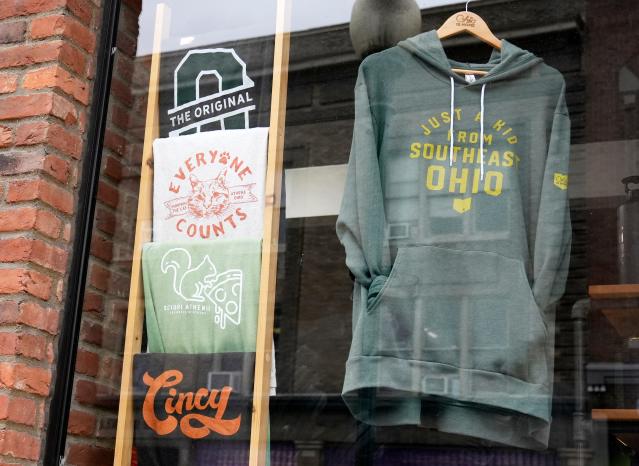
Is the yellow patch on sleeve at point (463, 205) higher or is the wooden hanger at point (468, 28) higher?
the wooden hanger at point (468, 28)

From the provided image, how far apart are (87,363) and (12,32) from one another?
101 cm

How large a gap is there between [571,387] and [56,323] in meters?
1.40

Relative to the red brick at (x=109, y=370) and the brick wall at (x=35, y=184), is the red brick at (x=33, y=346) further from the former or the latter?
the red brick at (x=109, y=370)

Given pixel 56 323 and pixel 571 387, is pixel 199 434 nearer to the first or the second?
pixel 56 323

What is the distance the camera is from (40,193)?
288cm

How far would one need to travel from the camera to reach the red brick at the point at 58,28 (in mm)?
3021

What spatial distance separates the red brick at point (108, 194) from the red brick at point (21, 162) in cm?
22

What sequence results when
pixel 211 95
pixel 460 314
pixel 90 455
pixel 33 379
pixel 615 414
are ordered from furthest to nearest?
pixel 211 95, pixel 90 455, pixel 33 379, pixel 460 314, pixel 615 414

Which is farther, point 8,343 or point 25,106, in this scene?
point 25,106

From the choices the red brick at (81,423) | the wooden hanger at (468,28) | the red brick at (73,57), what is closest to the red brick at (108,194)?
the red brick at (73,57)

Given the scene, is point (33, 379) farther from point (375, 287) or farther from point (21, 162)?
point (375, 287)

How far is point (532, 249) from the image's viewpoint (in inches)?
Result: 106

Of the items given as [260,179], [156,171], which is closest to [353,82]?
[260,179]

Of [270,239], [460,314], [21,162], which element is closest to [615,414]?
[460,314]
